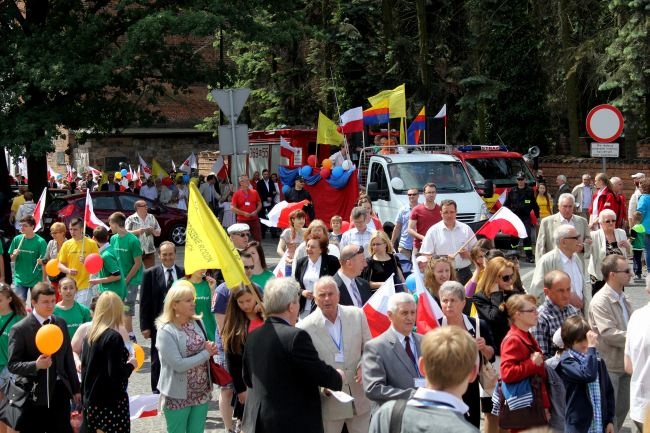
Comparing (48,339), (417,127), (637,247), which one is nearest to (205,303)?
(48,339)

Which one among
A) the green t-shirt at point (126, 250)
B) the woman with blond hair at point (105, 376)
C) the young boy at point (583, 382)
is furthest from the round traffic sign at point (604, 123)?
the woman with blond hair at point (105, 376)

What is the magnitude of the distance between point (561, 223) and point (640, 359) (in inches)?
181

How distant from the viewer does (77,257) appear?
1234 centimetres

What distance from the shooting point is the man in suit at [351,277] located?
355 inches

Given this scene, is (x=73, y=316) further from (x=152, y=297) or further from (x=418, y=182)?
(x=418, y=182)

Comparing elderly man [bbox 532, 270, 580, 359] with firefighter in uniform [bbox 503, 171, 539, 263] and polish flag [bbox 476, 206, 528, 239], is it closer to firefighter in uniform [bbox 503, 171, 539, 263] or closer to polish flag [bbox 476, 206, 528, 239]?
polish flag [bbox 476, 206, 528, 239]

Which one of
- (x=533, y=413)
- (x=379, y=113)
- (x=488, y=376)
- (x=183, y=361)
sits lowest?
(x=533, y=413)

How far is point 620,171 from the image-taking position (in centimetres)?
2656

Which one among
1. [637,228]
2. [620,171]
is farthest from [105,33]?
[637,228]

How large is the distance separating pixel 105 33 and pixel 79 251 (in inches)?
670

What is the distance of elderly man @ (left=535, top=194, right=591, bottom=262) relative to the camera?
37.5ft

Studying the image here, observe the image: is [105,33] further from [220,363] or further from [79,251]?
[220,363]

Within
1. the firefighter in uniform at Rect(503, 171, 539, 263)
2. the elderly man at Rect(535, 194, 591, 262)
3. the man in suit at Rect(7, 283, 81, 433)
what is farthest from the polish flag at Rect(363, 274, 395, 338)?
the firefighter in uniform at Rect(503, 171, 539, 263)

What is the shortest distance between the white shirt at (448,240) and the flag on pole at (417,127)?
532 inches
